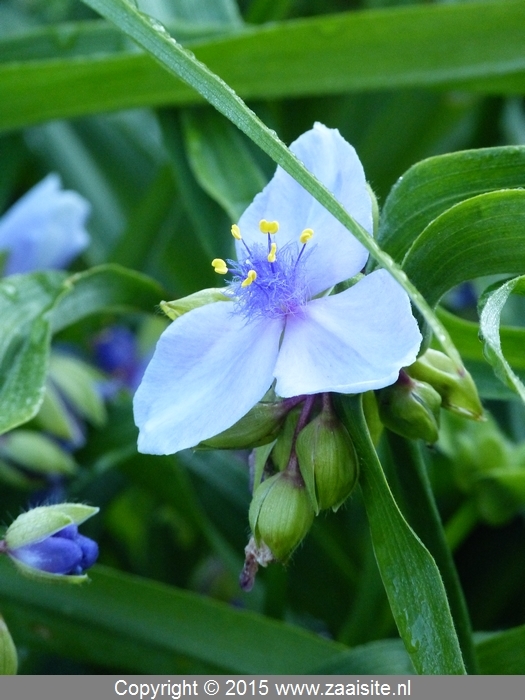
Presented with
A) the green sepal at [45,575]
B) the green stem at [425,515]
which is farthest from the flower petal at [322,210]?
the green sepal at [45,575]

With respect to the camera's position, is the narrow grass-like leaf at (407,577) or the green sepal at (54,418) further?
the green sepal at (54,418)

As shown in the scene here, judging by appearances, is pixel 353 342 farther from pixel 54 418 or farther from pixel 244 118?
pixel 54 418

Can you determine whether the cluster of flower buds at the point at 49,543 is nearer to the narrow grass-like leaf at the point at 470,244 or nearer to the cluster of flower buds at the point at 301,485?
the cluster of flower buds at the point at 301,485

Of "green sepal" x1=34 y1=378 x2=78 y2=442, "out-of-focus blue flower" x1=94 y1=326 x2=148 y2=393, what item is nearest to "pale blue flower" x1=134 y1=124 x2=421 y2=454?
"green sepal" x1=34 y1=378 x2=78 y2=442

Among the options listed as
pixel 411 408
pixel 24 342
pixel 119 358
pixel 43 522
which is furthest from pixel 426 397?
pixel 119 358

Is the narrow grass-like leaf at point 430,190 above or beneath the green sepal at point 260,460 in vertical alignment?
above
